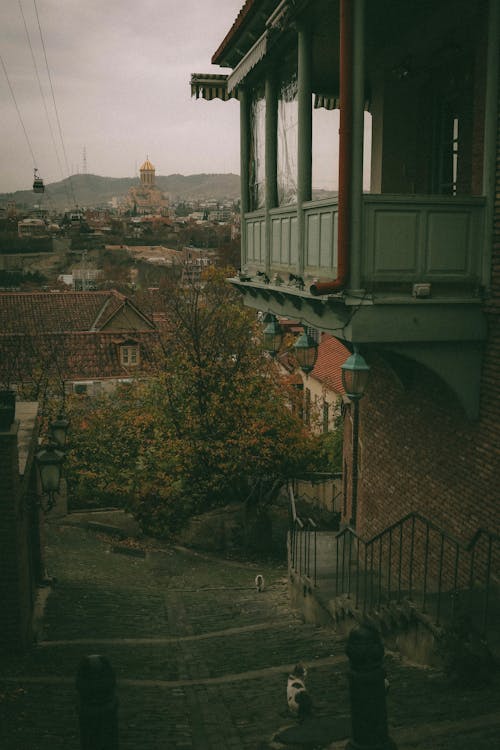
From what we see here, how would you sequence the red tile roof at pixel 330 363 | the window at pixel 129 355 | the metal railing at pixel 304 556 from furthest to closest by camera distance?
1. the window at pixel 129 355
2. the red tile roof at pixel 330 363
3. the metal railing at pixel 304 556

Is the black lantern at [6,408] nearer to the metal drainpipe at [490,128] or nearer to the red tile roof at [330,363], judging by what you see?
the metal drainpipe at [490,128]

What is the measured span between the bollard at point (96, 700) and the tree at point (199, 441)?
1595 centimetres

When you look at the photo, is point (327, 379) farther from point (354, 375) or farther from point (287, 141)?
point (354, 375)

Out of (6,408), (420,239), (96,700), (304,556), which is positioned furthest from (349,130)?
(304,556)

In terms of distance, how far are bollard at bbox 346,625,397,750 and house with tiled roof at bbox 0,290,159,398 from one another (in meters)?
23.3

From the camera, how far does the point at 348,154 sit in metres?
7.20

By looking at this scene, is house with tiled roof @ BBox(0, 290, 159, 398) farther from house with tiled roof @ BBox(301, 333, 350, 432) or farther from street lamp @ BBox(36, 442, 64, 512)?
street lamp @ BBox(36, 442, 64, 512)

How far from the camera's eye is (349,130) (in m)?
7.17

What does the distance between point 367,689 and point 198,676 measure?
419 cm

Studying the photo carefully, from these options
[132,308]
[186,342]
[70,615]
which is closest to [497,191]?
[70,615]

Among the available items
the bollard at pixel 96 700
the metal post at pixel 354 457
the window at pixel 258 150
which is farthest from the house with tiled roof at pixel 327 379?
the bollard at pixel 96 700

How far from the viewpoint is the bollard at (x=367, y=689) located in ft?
15.6

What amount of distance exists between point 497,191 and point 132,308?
41.8 m

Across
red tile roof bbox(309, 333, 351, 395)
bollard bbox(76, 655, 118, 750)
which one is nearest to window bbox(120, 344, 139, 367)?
red tile roof bbox(309, 333, 351, 395)
